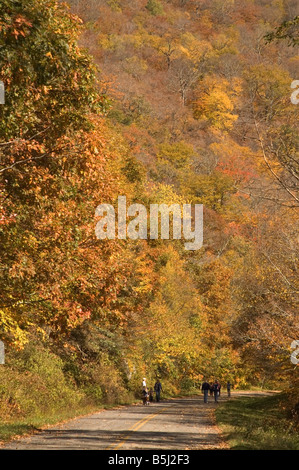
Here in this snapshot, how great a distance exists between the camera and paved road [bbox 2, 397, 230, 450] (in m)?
16.4

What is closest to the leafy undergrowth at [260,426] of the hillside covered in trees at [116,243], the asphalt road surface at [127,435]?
the asphalt road surface at [127,435]

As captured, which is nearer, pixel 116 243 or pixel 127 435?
pixel 116 243

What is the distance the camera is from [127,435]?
19.1m
